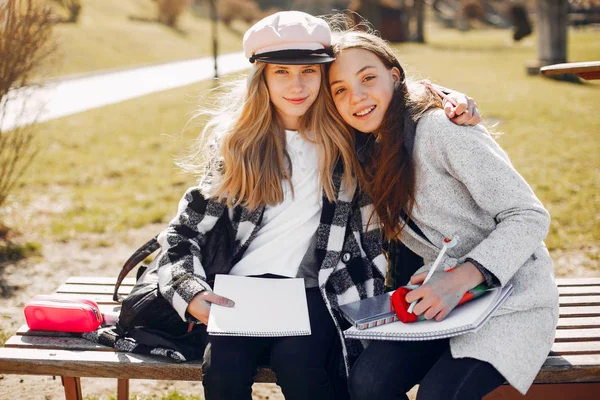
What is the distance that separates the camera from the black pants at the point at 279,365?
2350 millimetres

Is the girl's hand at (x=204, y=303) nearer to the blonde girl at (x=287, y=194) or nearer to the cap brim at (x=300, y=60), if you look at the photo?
the blonde girl at (x=287, y=194)

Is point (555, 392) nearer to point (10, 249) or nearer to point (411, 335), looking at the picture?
point (411, 335)

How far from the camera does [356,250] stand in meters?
2.83

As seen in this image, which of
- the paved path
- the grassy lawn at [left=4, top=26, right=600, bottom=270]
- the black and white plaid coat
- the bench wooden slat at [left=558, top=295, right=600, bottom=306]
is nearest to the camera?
the black and white plaid coat

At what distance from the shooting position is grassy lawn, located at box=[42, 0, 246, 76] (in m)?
21.2

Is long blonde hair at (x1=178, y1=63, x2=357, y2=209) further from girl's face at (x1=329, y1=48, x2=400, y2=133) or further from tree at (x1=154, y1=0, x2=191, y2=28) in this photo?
tree at (x1=154, y1=0, x2=191, y2=28)

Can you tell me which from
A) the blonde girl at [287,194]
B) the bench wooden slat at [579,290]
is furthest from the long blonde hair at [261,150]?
the bench wooden slat at [579,290]

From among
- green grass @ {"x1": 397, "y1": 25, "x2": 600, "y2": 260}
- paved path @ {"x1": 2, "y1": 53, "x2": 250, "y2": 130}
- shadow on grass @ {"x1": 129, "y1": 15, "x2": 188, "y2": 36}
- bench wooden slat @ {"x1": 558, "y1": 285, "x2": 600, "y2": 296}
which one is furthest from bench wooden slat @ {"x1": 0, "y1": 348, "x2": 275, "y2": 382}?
shadow on grass @ {"x1": 129, "y1": 15, "x2": 188, "y2": 36}

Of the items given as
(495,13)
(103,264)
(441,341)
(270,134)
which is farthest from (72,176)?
(495,13)

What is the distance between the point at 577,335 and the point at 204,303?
144 cm

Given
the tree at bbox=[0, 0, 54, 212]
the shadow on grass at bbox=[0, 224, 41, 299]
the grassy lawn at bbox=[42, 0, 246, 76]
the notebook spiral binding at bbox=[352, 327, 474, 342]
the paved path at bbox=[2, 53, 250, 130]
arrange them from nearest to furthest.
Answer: the notebook spiral binding at bbox=[352, 327, 474, 342]
the tree at bbox=[0, 0, 54, 212]
the shadow on grass at bbox=[0, 224, 41, 299]
the paved path at bbox=[2, 53, 250, 130]
the grassy lawn at bbox=[42, 0, 246, 76]

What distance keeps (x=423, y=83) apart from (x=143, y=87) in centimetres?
1405

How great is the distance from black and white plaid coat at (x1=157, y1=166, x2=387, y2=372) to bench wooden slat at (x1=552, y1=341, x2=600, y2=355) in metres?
0.70

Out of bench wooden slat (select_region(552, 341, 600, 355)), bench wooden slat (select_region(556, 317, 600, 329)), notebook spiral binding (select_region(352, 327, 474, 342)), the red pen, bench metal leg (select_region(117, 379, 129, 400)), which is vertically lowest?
bench metal leg (select_region(117, 379, 129, 400))
